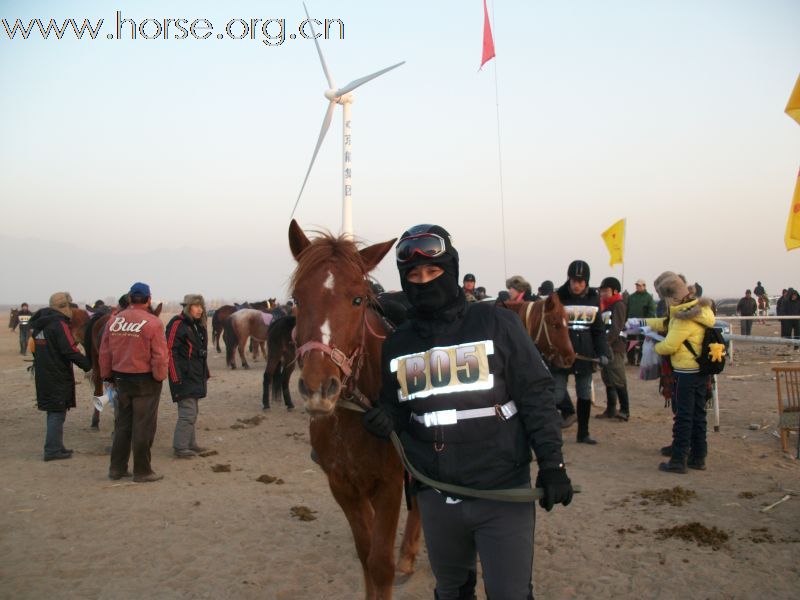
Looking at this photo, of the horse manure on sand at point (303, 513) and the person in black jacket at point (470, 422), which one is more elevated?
the person in black jacket at point (470, 422)

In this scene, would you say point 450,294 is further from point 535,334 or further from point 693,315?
point 535,334

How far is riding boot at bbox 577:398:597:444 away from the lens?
8203mm

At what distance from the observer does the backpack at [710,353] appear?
6.22 metres

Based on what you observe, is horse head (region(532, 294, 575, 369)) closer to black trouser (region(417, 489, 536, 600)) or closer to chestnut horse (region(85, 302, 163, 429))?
black trouser (region(417, 489, 536, 600))

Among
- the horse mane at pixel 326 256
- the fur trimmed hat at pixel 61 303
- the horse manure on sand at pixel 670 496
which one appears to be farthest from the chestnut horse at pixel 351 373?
the fur trimmed hat at pixel 61 303

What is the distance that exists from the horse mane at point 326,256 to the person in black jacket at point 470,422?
1.88 feet

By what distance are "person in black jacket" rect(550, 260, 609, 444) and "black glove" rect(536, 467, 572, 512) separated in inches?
230

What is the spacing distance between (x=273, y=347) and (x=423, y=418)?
8300 millimetres

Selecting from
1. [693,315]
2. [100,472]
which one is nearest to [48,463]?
[100,472]

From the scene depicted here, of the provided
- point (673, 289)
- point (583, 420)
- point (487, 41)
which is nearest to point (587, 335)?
point (583, 420)

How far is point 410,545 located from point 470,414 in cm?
242

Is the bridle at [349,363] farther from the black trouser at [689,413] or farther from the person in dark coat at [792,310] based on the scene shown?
the person in dark coat at [792,310]

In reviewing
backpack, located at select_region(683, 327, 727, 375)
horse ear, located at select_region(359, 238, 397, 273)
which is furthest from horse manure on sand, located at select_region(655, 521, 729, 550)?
horse ear, located at select_region(359, 238, 397, 273)

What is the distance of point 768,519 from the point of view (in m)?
4.93
